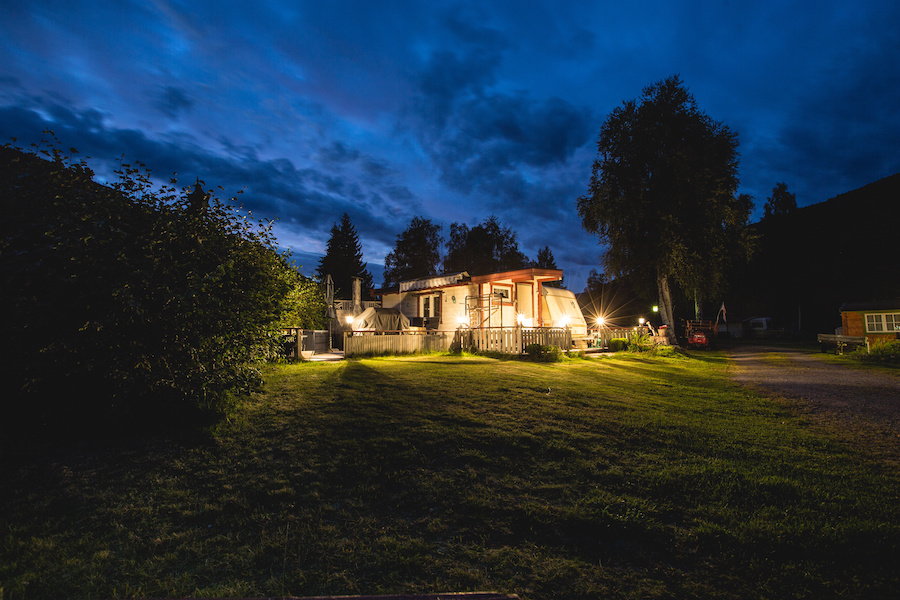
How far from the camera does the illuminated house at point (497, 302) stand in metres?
20.5

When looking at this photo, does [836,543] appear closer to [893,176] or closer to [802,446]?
[802,446]

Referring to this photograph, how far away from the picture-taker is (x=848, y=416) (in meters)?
7.09

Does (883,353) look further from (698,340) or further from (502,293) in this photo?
(502,293)

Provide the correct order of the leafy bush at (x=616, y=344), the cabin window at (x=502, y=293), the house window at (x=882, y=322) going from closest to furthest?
the cabin window at (x=502, y=293), the leafy bush at (x=616, y=344), the house window at (x=882, y=322)

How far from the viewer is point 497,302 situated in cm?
2109

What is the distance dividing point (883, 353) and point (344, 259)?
2038 inches

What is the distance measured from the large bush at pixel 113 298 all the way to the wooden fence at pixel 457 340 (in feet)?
30.5

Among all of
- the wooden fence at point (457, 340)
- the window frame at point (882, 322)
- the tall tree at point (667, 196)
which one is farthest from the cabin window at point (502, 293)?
the window frame at point (882, 322)

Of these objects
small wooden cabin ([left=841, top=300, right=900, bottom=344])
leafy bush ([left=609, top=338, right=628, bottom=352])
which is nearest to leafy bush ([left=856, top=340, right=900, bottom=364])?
small wooden cabin ([left=841, top=300, right=900, bottom=344])

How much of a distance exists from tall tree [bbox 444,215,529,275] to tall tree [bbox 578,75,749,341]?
26708mm

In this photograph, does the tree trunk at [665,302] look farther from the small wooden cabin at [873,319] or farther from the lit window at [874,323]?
the lit window at [874,323]

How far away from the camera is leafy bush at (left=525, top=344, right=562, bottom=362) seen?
14.9 m

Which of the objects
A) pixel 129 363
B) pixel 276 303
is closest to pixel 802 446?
pixel 276 303

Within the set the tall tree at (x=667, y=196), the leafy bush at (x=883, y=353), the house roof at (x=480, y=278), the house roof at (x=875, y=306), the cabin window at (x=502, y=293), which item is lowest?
the leafy bush at (x=883, y=353)
